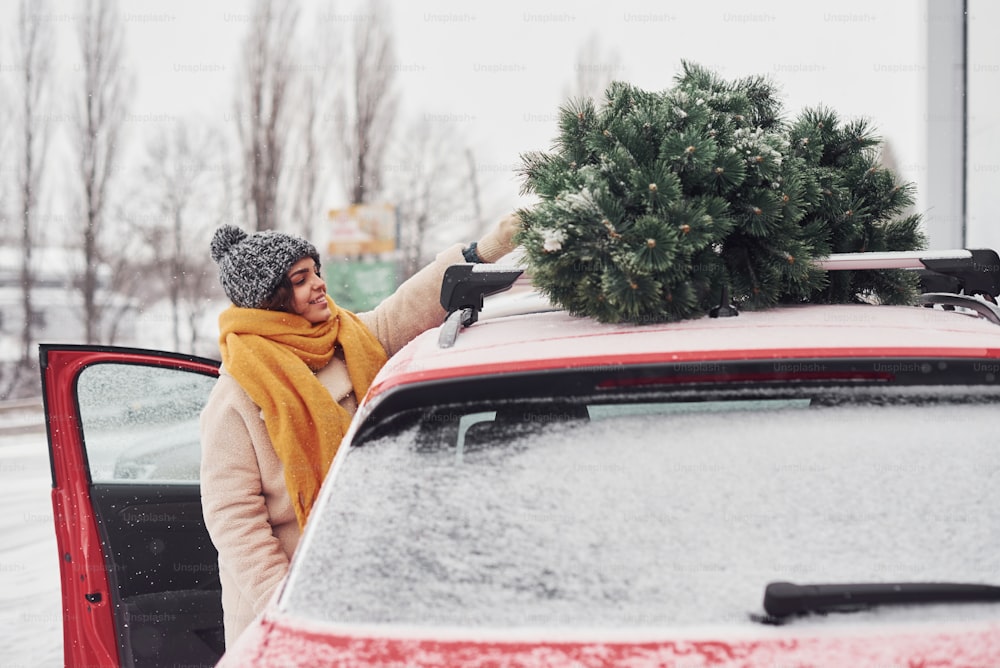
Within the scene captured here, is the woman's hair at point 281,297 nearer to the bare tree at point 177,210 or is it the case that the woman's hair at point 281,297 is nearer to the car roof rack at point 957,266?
the car roof rack at point 957,266

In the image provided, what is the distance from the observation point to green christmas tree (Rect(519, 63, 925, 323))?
170 centimetres

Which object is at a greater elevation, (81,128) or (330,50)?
(330,50)

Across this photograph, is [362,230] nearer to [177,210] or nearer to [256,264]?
[177,210]

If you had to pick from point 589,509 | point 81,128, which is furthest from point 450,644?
point 81,128

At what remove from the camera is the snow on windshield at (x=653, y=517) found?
120 cm

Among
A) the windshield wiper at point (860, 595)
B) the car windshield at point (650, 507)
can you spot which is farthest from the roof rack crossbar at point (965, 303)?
the windshield wiper at point (860, 595)

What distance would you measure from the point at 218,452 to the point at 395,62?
22.3 m

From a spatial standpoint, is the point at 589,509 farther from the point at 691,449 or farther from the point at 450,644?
the point at 450,644

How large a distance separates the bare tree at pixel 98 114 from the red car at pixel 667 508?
71.4ft

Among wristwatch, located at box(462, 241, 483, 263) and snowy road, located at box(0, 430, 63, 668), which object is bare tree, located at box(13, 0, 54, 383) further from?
wristwatch, located at box(462, 241, 483, 263)

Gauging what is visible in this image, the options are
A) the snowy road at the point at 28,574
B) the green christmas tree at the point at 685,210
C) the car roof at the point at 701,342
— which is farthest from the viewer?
the snowy road at the point at 28,574

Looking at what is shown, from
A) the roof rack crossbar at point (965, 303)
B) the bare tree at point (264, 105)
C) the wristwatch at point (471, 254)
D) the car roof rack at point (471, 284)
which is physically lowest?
the roof rack crossbar at point (965, 303)

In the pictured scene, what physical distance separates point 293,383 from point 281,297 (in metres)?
0.36

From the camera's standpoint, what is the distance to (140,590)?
3.28m
